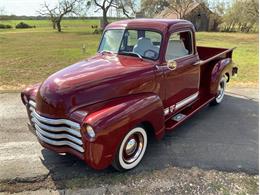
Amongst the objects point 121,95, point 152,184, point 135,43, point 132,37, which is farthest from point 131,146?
point 132,37

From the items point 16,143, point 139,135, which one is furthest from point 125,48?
point 16,143

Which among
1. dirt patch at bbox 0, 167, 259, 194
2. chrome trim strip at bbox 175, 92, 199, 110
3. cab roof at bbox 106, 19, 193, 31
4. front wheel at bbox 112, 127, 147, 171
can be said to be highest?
cab roof at bbox 106, 19, 193, 31

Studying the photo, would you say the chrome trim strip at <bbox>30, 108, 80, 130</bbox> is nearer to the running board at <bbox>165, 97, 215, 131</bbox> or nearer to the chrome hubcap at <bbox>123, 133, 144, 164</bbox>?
the chrome hubcap at <bbox>123, 133, 144, 164</bbox>

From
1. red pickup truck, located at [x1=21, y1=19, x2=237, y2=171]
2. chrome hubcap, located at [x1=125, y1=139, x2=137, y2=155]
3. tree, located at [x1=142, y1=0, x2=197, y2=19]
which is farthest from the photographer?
tree, located at [x1=142, y1=0, x2=197, y2=19]

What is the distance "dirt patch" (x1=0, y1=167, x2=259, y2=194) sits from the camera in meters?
3.15

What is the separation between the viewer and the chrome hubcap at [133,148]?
3.46m

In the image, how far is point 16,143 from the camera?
4.25 metres

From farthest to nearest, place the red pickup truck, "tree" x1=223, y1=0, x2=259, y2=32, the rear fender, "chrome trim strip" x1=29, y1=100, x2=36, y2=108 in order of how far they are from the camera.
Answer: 1. "tree" x1=223, y1=0, x2=259, y2=32
2. the rear fender
3. "chrome trim strip" x1=29, y1=100, x2=36, y2=108
4. the red pickup truck

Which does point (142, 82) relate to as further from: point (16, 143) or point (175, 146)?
point (16, 143)

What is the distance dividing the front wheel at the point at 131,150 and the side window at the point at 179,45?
1369 mm

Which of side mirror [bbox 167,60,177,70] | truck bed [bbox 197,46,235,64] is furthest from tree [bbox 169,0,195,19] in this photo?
side mirror [bbox 167,60,177,70]

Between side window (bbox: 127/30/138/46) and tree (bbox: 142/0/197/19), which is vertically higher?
tree (bbox: 142/0/197/19)

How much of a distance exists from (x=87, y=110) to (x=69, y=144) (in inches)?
18.5

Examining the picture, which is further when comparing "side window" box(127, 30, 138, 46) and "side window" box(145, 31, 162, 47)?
"side window" box(127, 30, 138, 46)
